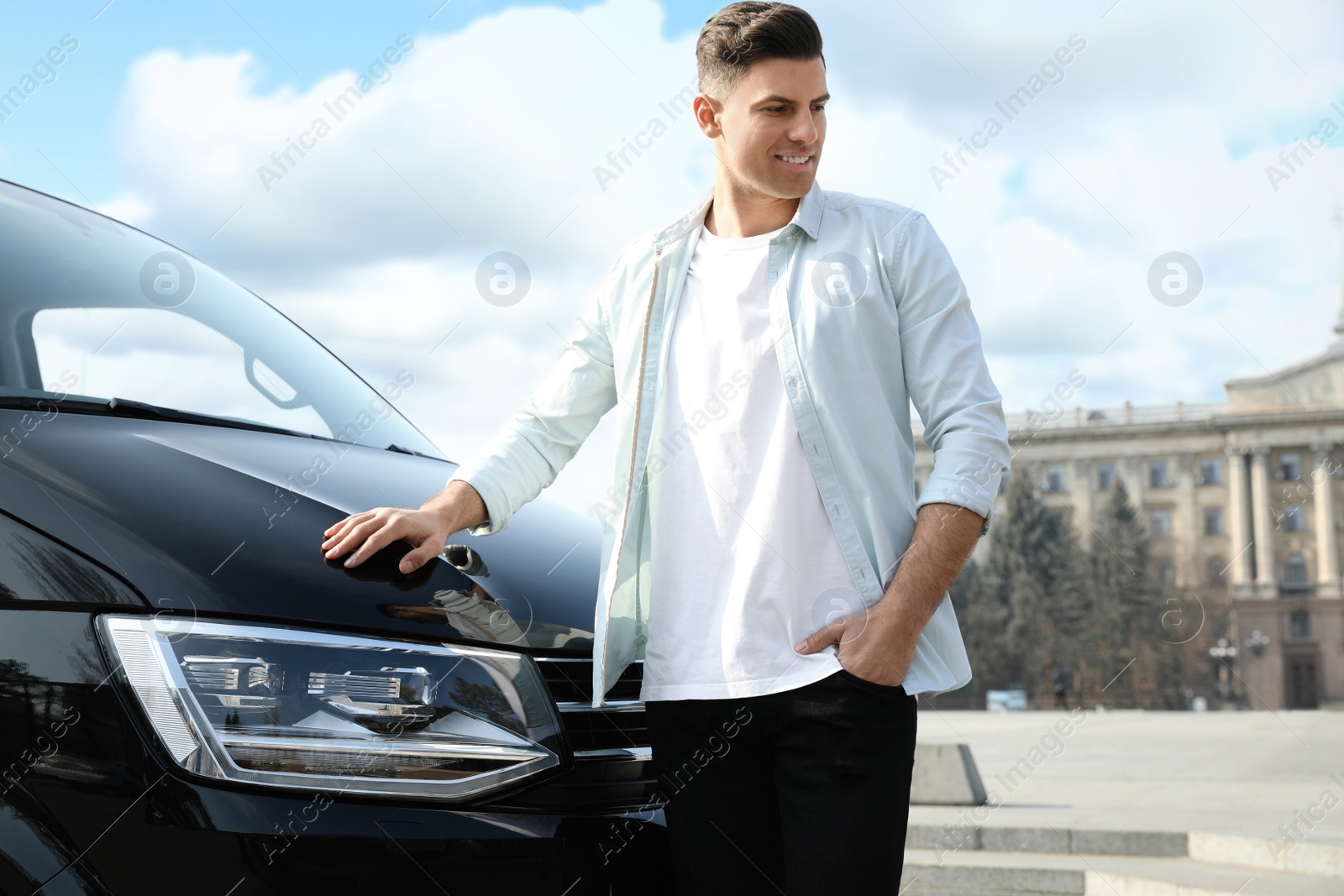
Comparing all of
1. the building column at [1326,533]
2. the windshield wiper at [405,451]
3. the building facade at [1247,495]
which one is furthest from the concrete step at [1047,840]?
the building column at [1326,533]

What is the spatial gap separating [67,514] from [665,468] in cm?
88

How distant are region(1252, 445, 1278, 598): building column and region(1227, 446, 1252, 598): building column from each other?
532mm

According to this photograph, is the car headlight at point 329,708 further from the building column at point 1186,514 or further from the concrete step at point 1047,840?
the building column at point 1186,514

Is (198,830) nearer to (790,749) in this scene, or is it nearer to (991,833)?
(790,749)

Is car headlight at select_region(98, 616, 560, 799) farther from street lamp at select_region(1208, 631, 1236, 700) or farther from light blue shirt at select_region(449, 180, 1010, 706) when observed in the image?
street lamp at select_region(1208, 631, 1236, 700)

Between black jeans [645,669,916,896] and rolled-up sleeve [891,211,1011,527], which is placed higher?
rolled-up sleeve [891,211,1011,527]

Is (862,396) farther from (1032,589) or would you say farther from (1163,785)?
(1032,589)

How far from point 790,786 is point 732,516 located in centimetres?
41

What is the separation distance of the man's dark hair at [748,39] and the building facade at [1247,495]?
75.2m

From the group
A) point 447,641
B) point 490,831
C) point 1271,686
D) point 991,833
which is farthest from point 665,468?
point 1271,686

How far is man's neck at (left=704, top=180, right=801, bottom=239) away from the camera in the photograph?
204 cm

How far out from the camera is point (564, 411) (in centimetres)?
226

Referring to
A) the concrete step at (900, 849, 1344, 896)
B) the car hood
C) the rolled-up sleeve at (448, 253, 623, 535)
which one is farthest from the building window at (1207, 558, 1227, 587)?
the car hood

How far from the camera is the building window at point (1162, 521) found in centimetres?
8481
